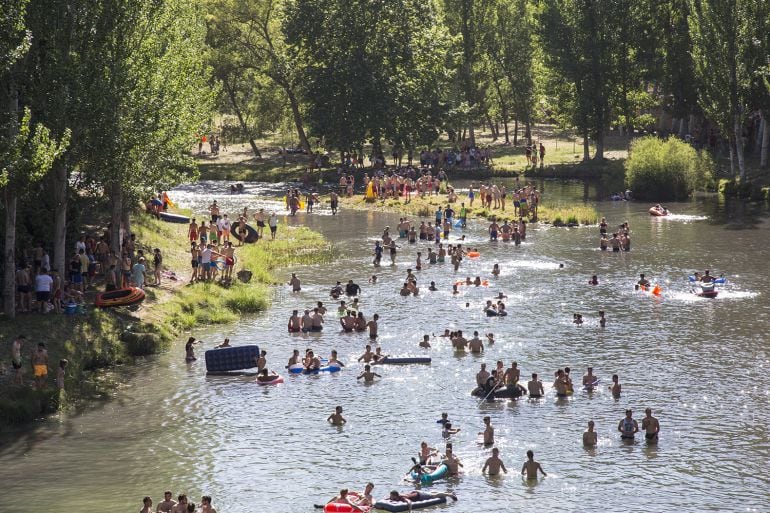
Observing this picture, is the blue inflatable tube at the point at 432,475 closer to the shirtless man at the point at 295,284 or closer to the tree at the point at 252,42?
the shirtless man at the point at 295,284

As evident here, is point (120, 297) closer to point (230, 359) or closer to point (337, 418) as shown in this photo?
point (230, 359)

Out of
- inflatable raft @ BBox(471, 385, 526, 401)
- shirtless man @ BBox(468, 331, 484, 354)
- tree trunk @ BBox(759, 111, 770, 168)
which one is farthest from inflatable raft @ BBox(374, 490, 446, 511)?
tree trunk @ BBox(759, 111, 770, 168)

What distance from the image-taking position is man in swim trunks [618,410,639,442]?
32.4 metres

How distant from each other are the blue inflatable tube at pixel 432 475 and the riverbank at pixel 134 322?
42.6 ft

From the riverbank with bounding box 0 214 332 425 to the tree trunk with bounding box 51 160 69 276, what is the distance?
7.46ft

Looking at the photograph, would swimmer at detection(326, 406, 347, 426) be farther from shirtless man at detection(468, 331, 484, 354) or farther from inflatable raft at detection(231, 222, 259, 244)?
inflatable raft at detection(231, 222, 259, 244)

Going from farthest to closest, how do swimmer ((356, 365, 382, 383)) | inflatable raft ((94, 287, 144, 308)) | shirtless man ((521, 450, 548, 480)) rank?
inflatable raft ((94, 287, 144, 308)) < swimmer ((356, 365, 382, 383)) < shirtless man ((521, 450, 548, 480))

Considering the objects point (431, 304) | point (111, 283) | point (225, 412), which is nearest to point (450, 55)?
point (431, 304)

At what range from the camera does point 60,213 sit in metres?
41.2

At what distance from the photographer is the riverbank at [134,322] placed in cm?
3475

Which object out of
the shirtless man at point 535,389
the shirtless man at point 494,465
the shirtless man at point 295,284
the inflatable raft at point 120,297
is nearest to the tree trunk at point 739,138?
the shirtless man at point 295,284

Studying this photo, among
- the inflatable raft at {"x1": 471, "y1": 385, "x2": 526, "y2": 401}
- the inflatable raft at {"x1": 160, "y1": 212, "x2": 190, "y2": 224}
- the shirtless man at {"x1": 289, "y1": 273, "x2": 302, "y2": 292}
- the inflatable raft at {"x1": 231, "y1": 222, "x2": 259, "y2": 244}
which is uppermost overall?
the inflatable raft at {"x1": 160, "y1": 212, "x2": 190, "y2": 224}

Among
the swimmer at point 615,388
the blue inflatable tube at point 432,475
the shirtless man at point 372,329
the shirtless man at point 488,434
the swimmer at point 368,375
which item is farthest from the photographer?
the shirtless man at point 372,329

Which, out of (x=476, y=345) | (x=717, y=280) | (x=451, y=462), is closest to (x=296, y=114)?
(x=717, y=280)
